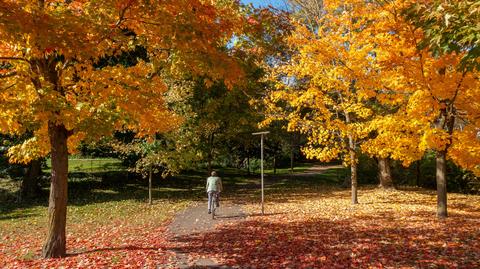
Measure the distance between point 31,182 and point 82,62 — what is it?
16509mm

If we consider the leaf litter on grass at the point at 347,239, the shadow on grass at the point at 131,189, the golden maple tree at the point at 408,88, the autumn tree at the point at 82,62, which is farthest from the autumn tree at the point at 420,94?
the shadow on grass at the point at 131,189

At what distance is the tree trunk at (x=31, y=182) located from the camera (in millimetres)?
22389

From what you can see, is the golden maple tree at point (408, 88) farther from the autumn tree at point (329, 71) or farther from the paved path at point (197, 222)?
the paved path at point (197, 222)

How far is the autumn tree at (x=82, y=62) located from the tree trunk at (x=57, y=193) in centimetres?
2

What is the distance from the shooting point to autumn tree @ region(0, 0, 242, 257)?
706cm

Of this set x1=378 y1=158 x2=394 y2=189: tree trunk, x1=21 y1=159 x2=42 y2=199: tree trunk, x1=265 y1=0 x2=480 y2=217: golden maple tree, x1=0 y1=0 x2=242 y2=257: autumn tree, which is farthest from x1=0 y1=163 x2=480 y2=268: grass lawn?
x1=378 y1=158 x2=394 y2=189: tree trunk

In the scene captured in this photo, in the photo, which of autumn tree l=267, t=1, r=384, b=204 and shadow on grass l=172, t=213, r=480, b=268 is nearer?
shadow on grass l=172, t=213, r=480, b=268

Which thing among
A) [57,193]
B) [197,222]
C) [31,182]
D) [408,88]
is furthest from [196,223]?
[31,182]

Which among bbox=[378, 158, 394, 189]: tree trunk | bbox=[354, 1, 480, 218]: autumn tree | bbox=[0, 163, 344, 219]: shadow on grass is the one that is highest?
bbox=[354, 1, 480, 218]: autumn tree

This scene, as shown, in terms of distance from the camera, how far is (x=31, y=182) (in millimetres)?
22641

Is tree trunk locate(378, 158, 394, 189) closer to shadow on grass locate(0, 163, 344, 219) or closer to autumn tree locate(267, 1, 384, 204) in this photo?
shadow on grass locate(0, 163, 344, 219)

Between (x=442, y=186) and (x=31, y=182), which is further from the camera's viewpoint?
(x=31, y=182)

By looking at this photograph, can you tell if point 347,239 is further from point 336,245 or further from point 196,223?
point 196,223

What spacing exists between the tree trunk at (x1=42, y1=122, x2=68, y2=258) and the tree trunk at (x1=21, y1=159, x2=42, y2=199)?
15.4m
